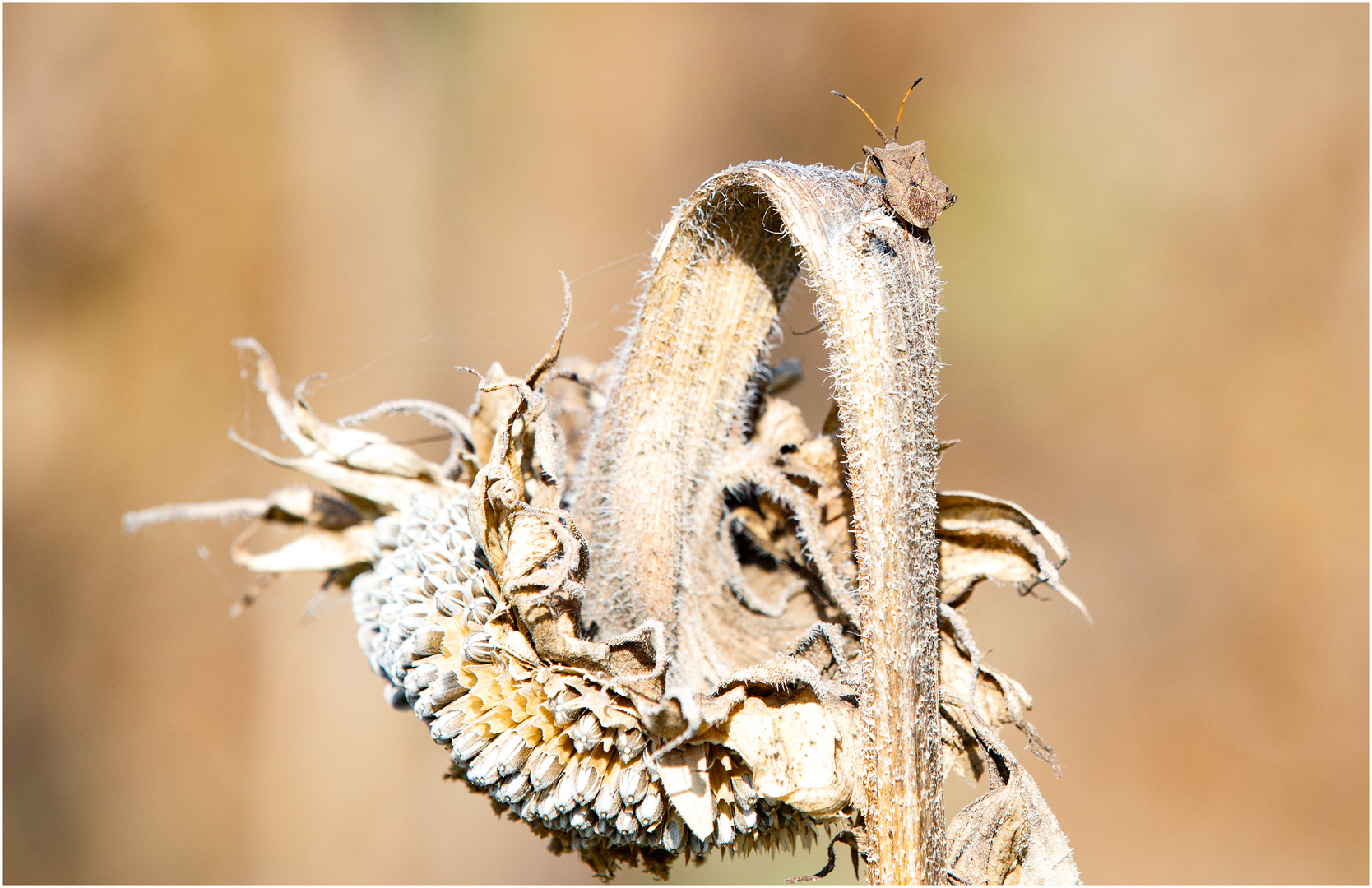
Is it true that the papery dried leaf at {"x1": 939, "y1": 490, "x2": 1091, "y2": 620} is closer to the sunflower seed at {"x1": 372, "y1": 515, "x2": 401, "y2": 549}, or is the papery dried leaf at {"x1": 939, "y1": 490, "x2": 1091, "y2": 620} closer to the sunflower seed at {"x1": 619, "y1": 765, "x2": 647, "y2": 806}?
the sunflower seed at {"x1": 619, "y1": 765, "x2": 647, "y2": 806}

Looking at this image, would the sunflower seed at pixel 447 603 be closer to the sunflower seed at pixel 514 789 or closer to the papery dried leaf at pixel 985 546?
the sunflower seed at pixel 514 789

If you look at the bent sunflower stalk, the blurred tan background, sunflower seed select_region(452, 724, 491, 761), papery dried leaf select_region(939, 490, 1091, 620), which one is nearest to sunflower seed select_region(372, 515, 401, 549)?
the bent sunflower stalk

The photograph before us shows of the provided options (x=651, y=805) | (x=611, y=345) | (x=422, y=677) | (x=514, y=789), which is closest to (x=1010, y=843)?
(x=651, y=805)

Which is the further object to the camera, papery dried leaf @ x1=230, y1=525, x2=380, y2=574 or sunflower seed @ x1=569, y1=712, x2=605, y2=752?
papery dried leaf @ x1=230, y1=525, x2=380, y2=574

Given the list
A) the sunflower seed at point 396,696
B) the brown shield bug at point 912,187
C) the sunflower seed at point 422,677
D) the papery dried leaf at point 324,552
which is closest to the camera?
the brown shield bug at point 912,187

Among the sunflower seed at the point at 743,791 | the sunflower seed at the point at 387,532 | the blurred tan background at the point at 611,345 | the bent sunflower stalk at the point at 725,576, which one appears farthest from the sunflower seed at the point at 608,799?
the blurred tan background at the point at 611,345

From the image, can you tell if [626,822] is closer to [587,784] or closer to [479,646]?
[587,784]
